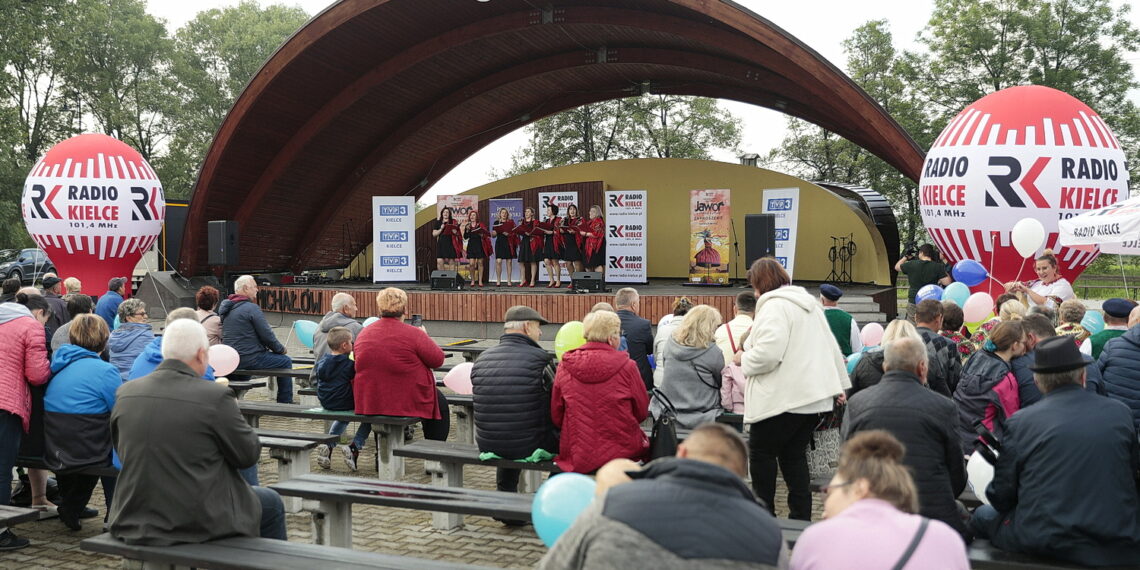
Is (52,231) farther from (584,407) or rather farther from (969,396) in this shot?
(969,396)

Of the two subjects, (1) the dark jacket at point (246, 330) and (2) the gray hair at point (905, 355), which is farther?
(1) the dark jacket at point (246, 330)

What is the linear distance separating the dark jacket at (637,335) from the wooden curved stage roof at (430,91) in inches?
328

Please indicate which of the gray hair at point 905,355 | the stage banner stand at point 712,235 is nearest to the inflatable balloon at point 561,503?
the gray hair at point 905,355

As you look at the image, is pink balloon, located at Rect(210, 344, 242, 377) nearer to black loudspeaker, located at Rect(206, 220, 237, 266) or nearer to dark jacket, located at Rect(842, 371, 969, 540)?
dark jacket, located at Rect(842, 371, 969, 540)

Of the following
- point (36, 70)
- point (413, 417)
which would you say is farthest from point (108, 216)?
point (36, 70)

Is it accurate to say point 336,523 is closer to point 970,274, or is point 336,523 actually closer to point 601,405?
point 601,405

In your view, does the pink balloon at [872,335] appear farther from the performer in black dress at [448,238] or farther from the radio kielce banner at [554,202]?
the performer in black dress at [448,238]

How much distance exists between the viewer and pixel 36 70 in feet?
119

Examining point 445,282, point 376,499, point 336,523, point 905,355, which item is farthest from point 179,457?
point 445,282

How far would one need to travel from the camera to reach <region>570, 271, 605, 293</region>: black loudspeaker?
14.8 m

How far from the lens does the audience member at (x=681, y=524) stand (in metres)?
2.02

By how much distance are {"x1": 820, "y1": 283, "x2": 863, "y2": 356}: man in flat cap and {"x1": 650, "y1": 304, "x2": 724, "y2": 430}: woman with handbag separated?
57.4 inches

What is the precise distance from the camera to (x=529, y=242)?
17344mm

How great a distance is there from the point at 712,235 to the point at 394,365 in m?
11.4
